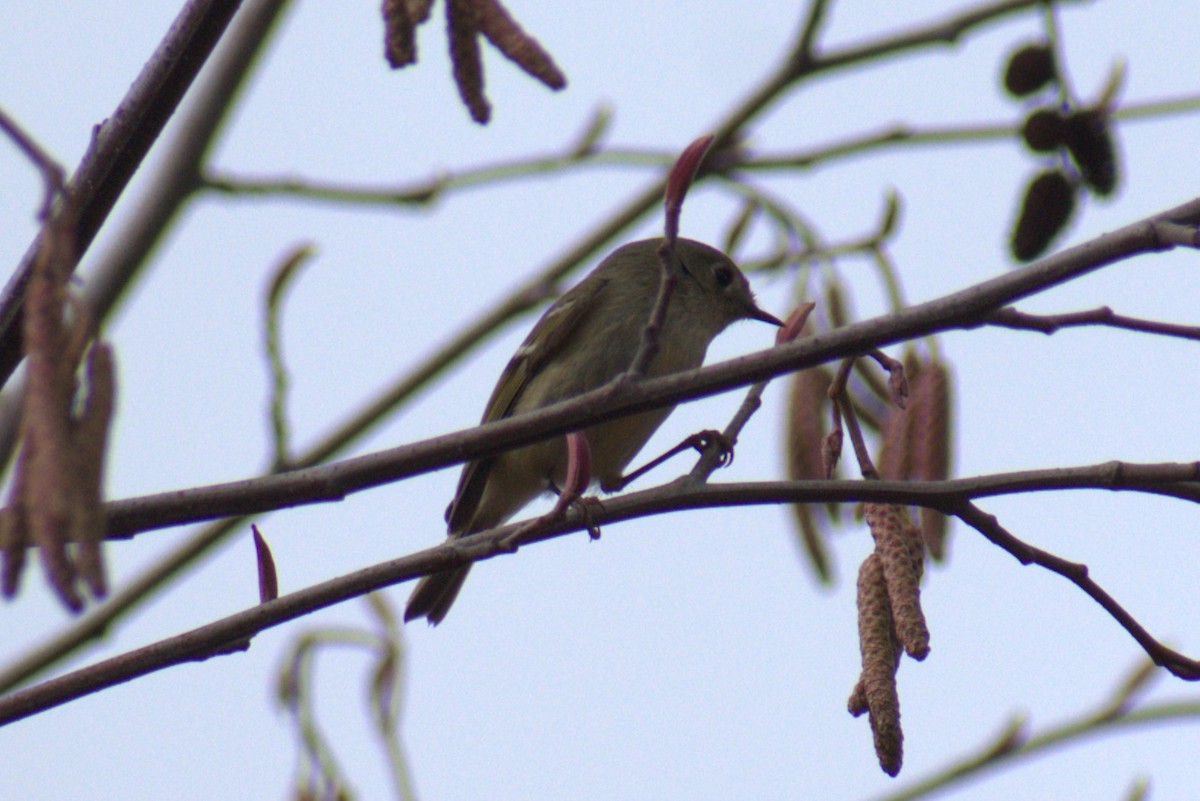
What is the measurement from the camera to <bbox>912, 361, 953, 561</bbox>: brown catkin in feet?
8.82

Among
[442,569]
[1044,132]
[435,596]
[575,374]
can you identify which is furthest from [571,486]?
[435,596]

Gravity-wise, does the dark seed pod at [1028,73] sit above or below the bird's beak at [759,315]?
above

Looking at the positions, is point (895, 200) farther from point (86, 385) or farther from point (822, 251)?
point (86, 385)

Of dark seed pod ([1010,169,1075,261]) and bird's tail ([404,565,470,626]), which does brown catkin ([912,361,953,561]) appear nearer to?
dark seed pod ([1010,169,1075,261])

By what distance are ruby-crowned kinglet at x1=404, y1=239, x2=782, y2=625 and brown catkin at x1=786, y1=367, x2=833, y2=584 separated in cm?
97

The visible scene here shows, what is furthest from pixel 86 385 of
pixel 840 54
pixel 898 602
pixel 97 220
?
pixel 840 54

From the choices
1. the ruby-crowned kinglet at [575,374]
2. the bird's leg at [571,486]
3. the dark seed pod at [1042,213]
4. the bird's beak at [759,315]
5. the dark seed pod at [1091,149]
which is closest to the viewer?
the bird's leg at [571,486]

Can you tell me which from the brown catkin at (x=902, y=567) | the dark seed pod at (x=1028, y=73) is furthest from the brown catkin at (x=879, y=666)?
the dark seed pod at (x=1028, y=73)

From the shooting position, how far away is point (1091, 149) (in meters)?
2.54

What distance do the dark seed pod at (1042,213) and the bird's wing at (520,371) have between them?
2289 millimetres

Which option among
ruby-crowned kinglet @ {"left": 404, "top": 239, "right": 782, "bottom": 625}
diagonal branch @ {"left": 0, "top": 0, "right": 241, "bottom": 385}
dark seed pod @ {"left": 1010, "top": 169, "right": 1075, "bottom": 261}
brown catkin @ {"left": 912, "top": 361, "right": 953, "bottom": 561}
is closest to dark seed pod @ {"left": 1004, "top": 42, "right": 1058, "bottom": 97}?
dark seed pod @ {"left": 1010, "top": 169, "right": 1075, "bottom": 261}

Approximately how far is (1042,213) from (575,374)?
6.98 ft

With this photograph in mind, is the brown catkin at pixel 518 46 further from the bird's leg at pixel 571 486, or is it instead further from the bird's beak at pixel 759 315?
the bird's beak at pixel 759 315

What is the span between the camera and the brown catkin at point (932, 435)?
2688 mm
